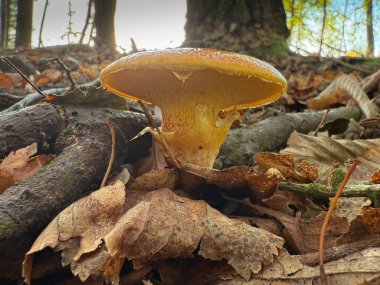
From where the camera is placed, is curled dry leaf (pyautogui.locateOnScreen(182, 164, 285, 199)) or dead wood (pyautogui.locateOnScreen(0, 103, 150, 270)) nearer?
dead wood (pyautogui.locateOnScreen(0, 103, 150, 270))

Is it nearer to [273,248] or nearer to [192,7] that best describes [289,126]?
[273,248]

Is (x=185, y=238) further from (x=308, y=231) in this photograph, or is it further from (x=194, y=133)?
(x=194, y=133)

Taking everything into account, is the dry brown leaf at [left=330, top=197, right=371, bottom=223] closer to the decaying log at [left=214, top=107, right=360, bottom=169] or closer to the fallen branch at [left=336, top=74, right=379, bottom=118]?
the decaying log at [left=214, top=107, right=360, bottom=169]

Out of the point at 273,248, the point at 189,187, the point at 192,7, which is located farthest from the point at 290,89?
the point at 273,248

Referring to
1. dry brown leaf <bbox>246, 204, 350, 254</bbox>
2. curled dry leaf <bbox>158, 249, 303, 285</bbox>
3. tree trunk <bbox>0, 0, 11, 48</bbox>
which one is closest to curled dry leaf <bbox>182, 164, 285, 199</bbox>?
dry brown leaf <bbox>246, 204, 350, 254</bbox>

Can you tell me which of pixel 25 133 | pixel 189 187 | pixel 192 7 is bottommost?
pixel 189 187

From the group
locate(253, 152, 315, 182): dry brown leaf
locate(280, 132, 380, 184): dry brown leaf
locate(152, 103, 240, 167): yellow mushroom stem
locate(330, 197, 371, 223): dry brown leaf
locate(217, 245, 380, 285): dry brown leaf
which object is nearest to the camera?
locate(217, 245, 380, 285): dry brown leaf
